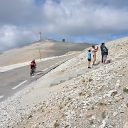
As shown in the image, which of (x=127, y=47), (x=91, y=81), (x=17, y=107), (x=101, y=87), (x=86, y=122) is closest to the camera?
(x=86, y=122)

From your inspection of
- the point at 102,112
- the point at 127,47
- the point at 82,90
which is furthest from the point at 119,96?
the point at 127,47

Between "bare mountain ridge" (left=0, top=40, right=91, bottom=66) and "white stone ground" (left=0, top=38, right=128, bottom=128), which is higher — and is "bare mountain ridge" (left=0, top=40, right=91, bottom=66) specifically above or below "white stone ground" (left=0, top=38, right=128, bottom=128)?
below

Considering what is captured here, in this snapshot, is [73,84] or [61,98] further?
[73,84]

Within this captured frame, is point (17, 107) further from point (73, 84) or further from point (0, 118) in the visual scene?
point (73, 84)

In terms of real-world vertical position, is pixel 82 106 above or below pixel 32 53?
above

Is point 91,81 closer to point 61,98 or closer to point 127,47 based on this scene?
point 61,98

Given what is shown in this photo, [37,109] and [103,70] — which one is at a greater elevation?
[103,70]

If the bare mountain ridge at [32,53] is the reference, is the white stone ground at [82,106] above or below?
above

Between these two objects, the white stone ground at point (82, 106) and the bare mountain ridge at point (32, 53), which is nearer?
the white stone ground at point (82, 106)

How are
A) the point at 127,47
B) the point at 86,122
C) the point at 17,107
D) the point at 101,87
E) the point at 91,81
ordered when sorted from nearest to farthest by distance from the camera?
the point at 86,122 → the point at 101,87 → the point at 91,81 → the point at 17,107 → the point at 127,47

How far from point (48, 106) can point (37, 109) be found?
75 centimetres

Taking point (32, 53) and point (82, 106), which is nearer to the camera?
point (82, 106)

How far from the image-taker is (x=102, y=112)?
18.7m

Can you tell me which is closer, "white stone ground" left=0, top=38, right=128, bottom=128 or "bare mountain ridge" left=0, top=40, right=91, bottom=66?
"white stone ground" left=0, top=38, right=128, bottom=128
